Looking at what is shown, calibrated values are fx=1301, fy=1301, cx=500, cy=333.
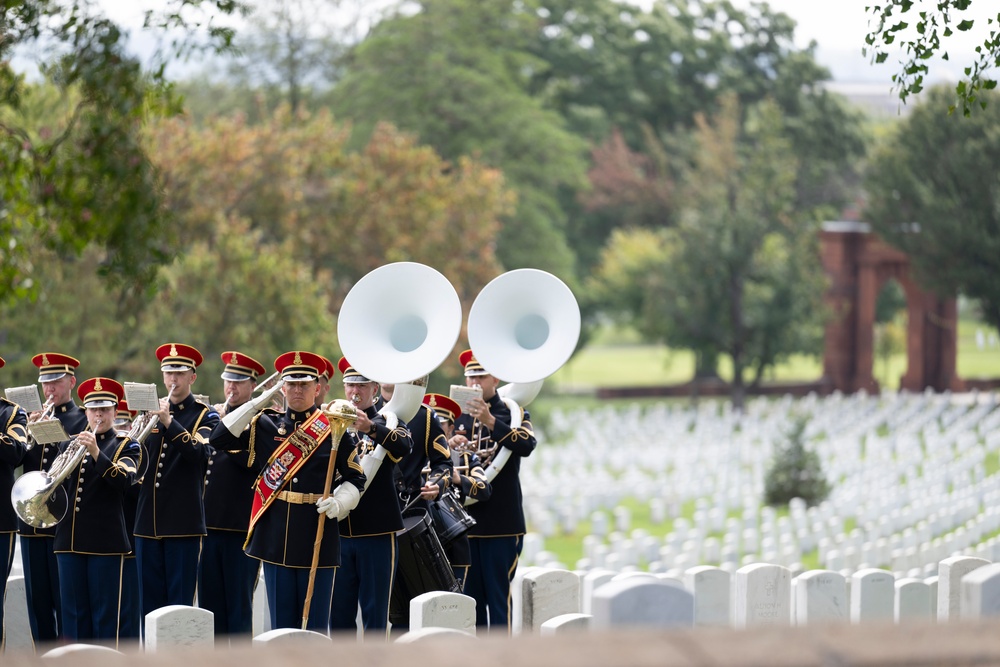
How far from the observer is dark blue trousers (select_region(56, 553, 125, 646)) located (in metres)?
6.32

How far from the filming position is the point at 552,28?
44.3m

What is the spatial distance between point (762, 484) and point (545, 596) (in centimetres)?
1601

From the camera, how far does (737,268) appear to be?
35281 mm

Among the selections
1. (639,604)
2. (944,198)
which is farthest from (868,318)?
(639,604)

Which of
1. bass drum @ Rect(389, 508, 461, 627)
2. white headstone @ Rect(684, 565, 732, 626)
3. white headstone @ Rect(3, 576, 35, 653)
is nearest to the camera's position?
white headstone @ Rect(684, 565, 732, 626)

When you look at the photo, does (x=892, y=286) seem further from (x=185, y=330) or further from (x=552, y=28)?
(x=185, y=330)

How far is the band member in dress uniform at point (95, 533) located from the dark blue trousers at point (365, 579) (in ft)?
3.59

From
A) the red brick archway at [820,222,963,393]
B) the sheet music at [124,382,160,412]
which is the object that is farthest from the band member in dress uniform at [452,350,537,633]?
the red brick archway at [820,222,963,393]

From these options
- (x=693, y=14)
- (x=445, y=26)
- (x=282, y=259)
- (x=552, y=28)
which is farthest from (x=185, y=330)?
(x=693, y=14)

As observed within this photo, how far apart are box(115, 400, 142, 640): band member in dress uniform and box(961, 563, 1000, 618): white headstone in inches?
157

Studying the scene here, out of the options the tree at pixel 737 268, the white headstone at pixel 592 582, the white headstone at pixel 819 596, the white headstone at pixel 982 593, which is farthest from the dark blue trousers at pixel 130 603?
the tree at pixel 737 268

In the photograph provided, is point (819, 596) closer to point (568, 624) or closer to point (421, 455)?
point (568, 624)

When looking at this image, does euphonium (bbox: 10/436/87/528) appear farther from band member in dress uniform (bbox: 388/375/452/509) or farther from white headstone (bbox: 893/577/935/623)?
white headstone (bbox: 893/577/935/623)

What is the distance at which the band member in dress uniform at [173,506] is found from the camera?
6.54 meters
